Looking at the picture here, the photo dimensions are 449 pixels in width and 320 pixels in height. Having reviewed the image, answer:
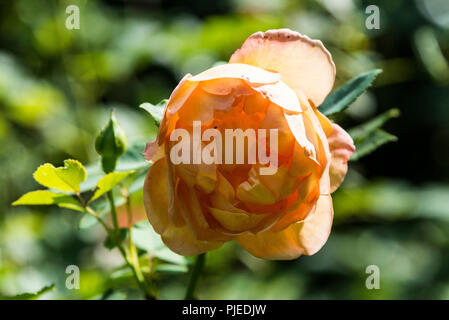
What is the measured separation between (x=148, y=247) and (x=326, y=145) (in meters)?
0.45

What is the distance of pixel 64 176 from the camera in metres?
0.90

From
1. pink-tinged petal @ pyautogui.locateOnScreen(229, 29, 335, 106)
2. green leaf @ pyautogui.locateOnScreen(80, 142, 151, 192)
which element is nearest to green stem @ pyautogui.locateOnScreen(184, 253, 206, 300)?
green leaf @ pyautogui.locateOnScreen(80, 142, 151, 192)

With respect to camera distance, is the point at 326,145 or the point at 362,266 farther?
the point at 362,266

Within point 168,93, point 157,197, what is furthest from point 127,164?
point 168,93

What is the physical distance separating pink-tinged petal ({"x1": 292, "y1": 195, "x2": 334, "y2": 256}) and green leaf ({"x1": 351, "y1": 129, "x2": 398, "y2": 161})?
0.77 ft

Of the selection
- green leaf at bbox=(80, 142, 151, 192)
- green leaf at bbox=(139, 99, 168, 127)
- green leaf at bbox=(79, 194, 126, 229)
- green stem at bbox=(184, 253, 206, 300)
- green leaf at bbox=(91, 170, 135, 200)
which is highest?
green leaf at bbox=(139, 99, 168, 127)

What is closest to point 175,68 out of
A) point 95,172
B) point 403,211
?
point 403,211

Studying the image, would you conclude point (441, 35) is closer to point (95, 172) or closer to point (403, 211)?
point (403, 211)

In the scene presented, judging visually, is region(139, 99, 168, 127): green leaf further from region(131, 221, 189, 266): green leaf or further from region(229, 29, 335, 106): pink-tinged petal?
region(131, 221, 189, 266): green leaf

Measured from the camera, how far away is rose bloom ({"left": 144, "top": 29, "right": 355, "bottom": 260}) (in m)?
0.74

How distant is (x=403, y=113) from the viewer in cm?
255

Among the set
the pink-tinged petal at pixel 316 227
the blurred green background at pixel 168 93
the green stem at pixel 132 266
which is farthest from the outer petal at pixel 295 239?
the blurred green background at pixel 168 93

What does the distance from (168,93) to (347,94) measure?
1.29 metres

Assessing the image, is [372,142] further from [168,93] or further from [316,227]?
[168,93]
